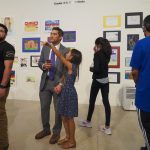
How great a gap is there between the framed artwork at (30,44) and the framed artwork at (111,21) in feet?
5.03

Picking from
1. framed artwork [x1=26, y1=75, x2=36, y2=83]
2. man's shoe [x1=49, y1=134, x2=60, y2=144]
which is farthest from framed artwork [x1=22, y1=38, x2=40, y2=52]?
man's shoe [x1=49, y1=134, x2=60, y2=144]

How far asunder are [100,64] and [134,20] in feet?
6.31

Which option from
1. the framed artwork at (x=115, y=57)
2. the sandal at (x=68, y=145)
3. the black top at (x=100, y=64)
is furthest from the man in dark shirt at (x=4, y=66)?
the framed artwork at (x=115, y=57)

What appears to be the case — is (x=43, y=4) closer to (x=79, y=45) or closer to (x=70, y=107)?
(x=79, y=45)

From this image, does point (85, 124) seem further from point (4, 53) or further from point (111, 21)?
point (111, 21)

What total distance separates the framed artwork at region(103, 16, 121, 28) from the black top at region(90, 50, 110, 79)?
1.71 metres

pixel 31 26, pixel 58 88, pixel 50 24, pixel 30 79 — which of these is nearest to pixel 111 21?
pixel 50 24

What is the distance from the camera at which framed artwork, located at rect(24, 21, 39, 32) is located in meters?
4.90

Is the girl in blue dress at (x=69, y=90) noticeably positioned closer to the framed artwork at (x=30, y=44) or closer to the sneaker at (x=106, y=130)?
the sneaker at (x=106, y=130)

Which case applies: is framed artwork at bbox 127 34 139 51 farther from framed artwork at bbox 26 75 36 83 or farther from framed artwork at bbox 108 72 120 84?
framed artwork at bbox 26 75 36 83

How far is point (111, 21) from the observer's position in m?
4.57

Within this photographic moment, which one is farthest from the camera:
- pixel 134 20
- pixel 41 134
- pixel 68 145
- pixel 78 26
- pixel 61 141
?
pixel 78 26

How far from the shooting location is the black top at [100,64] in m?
3.03

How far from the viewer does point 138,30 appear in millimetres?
4512
